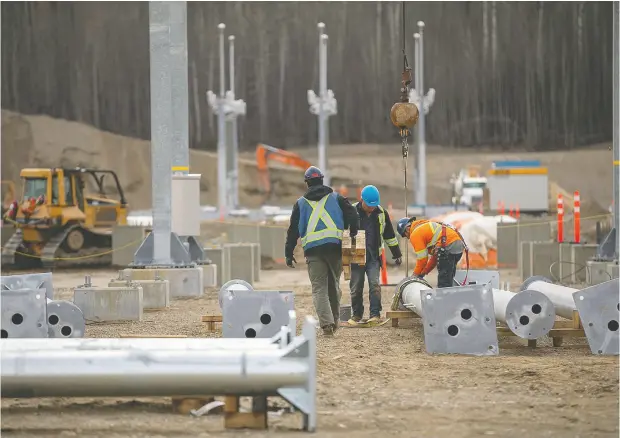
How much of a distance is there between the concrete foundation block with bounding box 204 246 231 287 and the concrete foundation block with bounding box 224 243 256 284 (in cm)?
59

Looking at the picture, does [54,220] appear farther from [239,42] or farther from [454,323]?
[239,42]

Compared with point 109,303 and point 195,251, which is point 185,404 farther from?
point 195,251

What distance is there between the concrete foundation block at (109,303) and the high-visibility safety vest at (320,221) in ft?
11.3

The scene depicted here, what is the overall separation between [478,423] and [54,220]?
22.2 m

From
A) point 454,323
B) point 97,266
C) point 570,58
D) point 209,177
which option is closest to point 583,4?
point 570,58

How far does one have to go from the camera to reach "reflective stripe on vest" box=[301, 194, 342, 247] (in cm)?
1338

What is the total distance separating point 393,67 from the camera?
254 ft

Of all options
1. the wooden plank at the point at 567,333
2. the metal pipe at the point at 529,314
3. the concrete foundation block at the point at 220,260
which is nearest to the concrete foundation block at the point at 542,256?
the concrete foundation block at the point at 220,260

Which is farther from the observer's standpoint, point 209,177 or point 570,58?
point 570,58

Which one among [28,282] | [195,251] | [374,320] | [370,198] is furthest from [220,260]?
[28,282]

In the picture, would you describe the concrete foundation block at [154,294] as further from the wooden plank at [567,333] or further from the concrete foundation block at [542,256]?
the concrete foundation block at [542,256]

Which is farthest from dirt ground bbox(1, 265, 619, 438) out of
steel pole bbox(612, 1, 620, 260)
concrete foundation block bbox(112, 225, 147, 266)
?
concrete foundation block bbox(112, 225, 147, 266)

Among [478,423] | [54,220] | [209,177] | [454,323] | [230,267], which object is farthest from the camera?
[209,177]

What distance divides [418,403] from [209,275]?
12.9 metres
